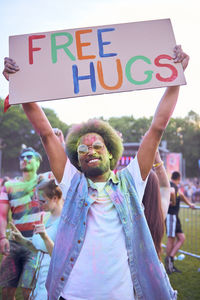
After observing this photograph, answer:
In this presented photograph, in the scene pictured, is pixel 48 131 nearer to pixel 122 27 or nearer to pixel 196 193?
pixel 122 27

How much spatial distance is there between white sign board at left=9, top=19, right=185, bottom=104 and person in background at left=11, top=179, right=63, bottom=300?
1209 millimetres

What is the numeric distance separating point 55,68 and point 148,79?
2.22ft

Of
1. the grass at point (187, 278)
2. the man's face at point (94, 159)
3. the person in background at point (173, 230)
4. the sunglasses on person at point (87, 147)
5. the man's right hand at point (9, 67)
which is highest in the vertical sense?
the man's right hand at point (9, 67)

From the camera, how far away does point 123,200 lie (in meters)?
1.94

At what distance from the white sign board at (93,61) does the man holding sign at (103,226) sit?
0.09 metres

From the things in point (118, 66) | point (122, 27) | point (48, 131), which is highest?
point (122, 27)

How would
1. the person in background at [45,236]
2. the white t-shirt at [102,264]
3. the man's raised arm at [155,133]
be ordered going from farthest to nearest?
the person in background at [45,236] < the man's raised arm at [155,133] < the white t-shirt at [102,264]

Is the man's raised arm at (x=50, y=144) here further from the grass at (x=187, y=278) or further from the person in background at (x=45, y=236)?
the grass at (x=187, y=278)

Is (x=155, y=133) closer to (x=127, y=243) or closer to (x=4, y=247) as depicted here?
(x=127, y=243)

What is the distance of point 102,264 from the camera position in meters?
1.77

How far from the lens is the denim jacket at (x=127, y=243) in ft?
5.99

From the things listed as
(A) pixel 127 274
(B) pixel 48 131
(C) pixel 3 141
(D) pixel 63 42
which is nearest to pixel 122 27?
(D) pixel 63 42

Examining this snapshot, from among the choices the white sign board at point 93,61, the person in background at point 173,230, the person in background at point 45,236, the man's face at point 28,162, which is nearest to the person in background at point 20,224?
the man's face at point 28,162

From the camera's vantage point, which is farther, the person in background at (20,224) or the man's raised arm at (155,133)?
the person in background at (20,224)
